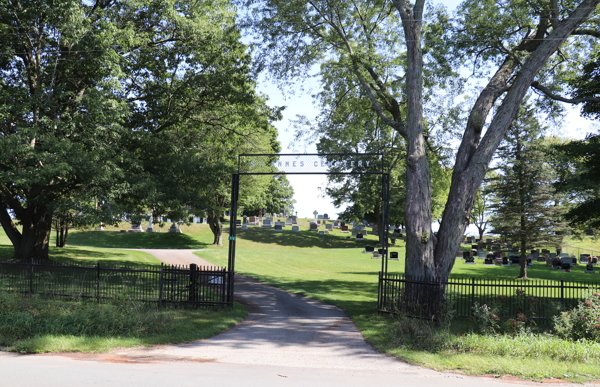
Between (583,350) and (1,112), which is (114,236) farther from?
(583,350)

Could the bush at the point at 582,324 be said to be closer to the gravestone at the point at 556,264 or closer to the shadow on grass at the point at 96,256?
the shadow on grass at the point at 96,256

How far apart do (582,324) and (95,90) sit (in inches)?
702

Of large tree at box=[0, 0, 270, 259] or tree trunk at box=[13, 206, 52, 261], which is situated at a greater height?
large tree at box=[0, 0, 270, 259]

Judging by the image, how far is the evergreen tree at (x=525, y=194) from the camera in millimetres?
27531

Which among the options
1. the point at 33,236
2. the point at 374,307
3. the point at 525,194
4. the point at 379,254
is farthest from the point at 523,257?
the point at 33,236

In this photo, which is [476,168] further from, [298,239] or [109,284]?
[298,239]

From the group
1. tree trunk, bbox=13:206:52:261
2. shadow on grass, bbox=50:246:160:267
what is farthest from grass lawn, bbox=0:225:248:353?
shadow on grass, bbox=50:246:160:267

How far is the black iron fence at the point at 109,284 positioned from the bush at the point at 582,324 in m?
9.10

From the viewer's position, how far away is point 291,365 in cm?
840

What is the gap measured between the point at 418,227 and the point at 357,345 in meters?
5.11

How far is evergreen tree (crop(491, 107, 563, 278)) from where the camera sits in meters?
27.5

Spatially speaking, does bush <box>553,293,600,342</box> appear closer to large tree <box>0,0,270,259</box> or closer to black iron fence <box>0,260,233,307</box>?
black iron fence <box>0,260,233,307</box>

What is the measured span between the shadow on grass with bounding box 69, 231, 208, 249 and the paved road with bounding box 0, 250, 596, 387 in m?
27.3

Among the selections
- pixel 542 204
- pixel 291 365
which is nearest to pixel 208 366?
pixel 291 365
